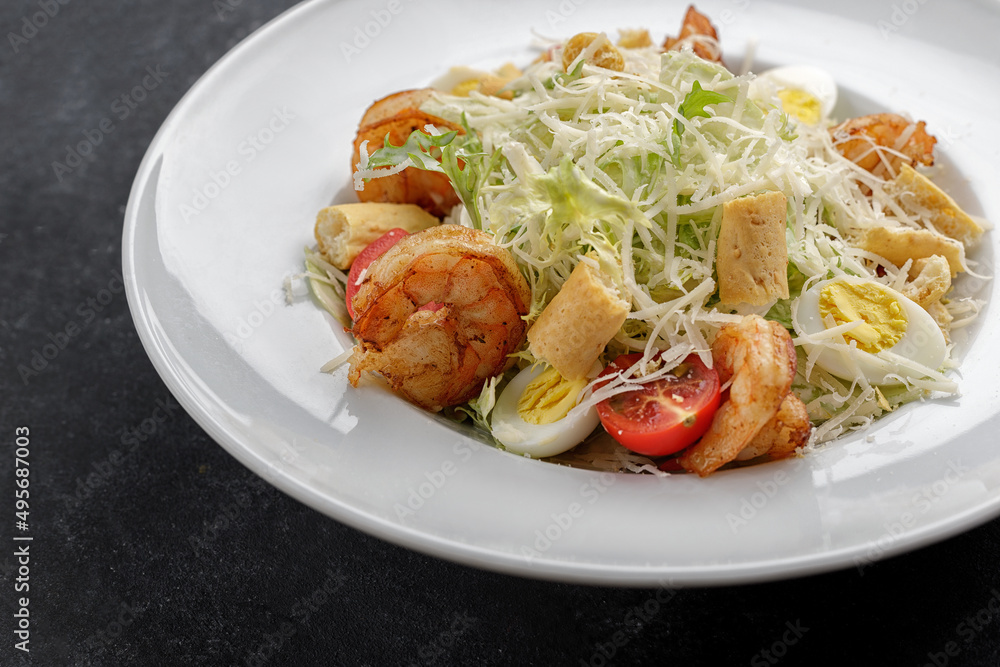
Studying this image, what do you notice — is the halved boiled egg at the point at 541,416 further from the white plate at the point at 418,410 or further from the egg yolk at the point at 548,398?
the white plate at the point at 418,410

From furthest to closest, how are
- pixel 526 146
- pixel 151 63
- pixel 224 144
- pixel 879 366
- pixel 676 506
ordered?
pixel 151 63 < pixel 224 144 < pixel 526 146 < pixel 879 366 < pixel 676 506

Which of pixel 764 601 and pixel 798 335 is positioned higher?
pixel 798 335

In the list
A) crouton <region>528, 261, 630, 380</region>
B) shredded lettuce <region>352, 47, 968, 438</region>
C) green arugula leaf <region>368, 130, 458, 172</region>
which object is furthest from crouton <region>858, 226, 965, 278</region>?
green arugula leaf <region>368, 130, 458, 172</region>

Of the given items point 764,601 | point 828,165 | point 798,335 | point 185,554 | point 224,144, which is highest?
point 828,165

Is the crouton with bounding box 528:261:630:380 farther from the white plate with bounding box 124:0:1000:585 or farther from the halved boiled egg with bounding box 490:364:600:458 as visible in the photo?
the white plate with bounding box 124:0:1000:585

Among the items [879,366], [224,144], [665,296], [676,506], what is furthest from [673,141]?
[224,144]

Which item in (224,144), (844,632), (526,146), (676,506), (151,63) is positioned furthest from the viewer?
(151,63)

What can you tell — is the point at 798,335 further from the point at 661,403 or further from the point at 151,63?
the point at 151,63

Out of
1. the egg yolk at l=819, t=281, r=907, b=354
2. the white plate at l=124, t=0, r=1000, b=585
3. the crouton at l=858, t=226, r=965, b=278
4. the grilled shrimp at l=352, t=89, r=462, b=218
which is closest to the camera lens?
the white plate at l=124, t=0, r=1000, b=585

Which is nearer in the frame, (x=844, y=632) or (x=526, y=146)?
(x=844, y=632)
